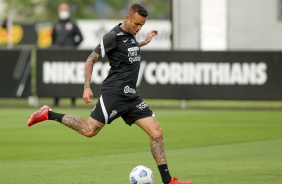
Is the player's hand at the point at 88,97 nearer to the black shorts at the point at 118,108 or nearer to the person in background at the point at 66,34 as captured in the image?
the black shorts at the point at 118,108

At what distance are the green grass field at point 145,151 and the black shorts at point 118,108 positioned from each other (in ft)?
3.14

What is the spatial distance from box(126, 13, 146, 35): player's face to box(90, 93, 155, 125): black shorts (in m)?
0.86

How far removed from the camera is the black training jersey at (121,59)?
12.4 m

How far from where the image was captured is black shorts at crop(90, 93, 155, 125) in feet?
40.5

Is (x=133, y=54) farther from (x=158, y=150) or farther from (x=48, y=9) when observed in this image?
(x=48, y=9)

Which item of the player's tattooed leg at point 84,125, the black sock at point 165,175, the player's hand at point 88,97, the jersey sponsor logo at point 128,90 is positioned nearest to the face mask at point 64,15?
the player's tattooed leg at point 84,125

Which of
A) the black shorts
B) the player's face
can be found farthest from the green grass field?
the player's face

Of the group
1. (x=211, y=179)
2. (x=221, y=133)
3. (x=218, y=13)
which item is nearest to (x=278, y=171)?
(x=211, y=179)

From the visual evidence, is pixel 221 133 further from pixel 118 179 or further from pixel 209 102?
pixel 209 102

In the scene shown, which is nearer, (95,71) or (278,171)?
(278,171)

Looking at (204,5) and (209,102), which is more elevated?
(204,5)

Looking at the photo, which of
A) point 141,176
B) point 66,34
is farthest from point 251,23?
point 141,176

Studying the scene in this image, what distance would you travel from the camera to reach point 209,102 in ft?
97.3

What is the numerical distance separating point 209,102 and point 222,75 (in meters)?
3.48
